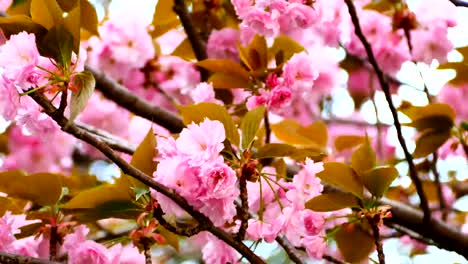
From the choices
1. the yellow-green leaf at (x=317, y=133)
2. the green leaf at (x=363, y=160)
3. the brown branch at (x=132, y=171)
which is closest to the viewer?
the brown branch at (x=132, y=171)

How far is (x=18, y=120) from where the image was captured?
1.25 m

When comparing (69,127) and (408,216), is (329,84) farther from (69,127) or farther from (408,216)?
(69,127)

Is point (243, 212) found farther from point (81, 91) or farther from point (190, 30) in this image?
point (190, 30)

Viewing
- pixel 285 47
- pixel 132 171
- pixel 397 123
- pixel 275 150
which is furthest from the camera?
pixel 285 47

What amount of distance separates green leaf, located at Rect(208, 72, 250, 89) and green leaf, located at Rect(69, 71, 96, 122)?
0.48m

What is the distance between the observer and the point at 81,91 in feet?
3.80

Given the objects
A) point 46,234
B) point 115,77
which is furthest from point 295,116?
point 46,234

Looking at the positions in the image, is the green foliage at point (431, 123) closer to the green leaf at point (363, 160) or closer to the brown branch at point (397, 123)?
the brown branch at point (397, 123)

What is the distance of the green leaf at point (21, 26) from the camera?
3.99 ft

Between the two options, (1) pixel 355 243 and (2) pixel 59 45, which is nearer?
(2) pixel 59 45

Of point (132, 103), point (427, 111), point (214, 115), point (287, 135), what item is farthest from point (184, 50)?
point (214, 115)

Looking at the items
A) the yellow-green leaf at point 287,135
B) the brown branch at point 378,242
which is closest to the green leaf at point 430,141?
the yellow-green leaf at point 287,135

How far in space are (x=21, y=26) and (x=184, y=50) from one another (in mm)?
789

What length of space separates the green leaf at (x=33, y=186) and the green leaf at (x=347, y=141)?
1063 mm
